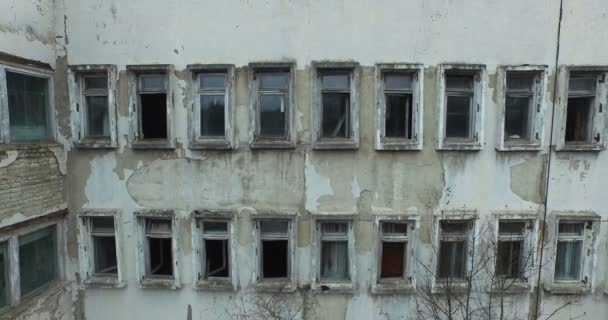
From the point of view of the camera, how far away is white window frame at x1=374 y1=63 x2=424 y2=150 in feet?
18.8

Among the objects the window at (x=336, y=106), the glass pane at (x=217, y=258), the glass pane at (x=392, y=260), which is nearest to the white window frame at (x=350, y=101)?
the window at (x=336, y=106)

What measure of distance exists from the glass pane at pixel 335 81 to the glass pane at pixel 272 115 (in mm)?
766

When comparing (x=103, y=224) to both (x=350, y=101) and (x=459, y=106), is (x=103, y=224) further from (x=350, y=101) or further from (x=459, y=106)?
(x=459, y=106)

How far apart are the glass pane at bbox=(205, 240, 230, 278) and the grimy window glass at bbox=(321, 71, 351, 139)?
2742 millimetres

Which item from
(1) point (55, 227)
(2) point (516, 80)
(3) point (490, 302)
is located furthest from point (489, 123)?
(1) point (55, 227)

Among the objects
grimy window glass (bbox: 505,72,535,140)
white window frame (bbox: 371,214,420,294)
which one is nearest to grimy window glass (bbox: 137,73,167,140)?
white window frame (bbox: 371,214,420,294)

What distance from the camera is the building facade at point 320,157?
5766mm

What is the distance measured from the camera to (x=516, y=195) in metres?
5.92

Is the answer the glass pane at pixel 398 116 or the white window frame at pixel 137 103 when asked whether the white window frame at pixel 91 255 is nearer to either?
the white window frame at pixel 137 103

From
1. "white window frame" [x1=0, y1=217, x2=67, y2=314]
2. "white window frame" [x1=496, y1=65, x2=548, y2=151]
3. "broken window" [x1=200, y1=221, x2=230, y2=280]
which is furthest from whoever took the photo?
"broken window" [x1=200, y1=221, x2=230, y2=280]

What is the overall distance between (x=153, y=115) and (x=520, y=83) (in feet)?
21.4

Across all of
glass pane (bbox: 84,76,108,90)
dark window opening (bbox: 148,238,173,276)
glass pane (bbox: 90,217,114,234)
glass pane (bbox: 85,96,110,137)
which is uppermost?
glass pane (bbox: 84,76,108,90)

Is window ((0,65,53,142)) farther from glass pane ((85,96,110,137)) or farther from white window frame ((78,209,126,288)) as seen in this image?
white window frame ((78,209,126,288))

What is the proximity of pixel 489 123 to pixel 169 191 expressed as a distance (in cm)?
570
